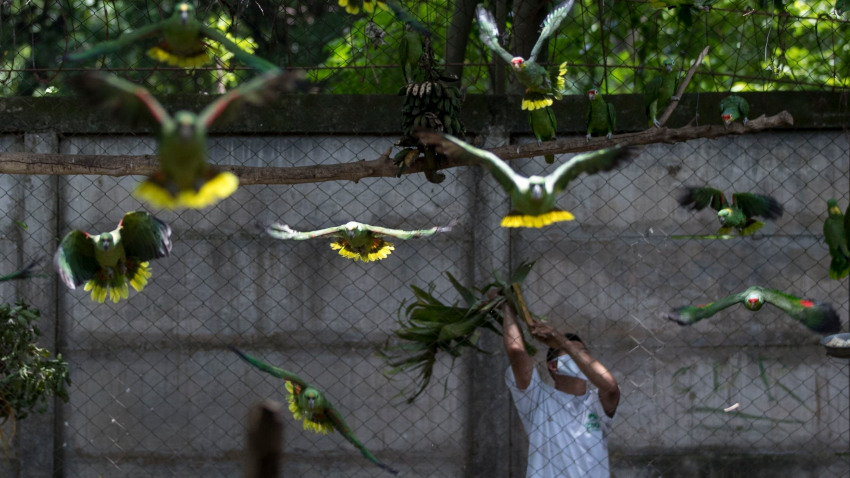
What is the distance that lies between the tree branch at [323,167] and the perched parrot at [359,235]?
0.25 meters

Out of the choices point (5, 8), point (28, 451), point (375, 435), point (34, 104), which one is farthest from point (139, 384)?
point (5, 8)

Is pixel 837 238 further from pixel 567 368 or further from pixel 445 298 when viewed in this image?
pixel 445 298

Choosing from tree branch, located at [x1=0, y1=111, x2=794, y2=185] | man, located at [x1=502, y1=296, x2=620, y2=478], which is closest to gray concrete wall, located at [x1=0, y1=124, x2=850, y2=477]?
man, located at [x1=502, y1=296, x2=620, y2=478]

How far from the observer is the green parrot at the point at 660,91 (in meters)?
3.82

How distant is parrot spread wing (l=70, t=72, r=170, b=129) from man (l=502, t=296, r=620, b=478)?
1998mm

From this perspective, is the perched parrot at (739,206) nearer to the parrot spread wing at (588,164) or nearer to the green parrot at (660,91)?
the green parrot at (660,91)

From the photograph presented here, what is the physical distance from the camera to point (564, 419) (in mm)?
3709

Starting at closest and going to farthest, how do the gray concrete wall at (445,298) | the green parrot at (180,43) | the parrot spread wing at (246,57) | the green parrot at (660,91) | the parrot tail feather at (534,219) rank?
the parrot spread wing at (246,57) → the green parrot at (180,43) → the parrot tail feather at (534,219) → the green parrot at (660,91) → the gray concrete wall at (445,298)

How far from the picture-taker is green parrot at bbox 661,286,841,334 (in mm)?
3436

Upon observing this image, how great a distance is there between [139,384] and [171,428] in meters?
0.26

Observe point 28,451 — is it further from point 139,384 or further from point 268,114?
point 268,114

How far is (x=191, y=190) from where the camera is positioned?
189 cm

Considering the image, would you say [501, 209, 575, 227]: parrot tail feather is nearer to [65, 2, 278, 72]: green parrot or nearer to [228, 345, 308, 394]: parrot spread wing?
[65, 2, 278, 72]: green parrot

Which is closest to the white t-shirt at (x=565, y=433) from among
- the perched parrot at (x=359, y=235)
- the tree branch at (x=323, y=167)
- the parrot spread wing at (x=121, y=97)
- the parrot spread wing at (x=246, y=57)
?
the perched parrot at (x=359, y=235)
